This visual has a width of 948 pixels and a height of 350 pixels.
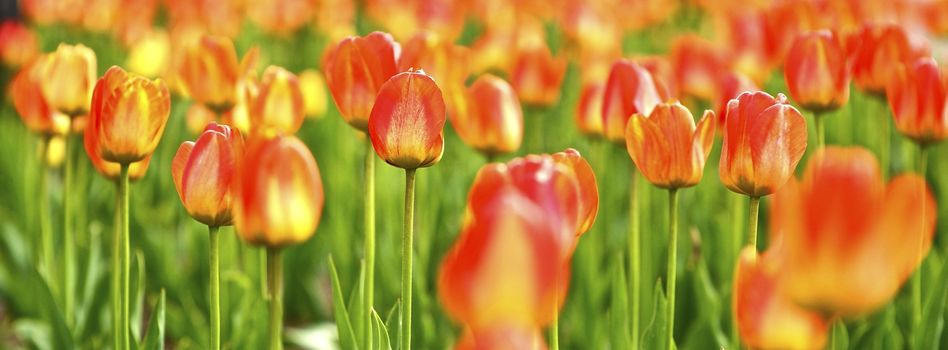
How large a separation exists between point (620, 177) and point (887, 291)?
265 centimetres

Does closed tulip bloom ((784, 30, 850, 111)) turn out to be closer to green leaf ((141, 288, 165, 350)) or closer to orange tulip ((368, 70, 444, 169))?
orange tulip ((368, 70, 444, 169))

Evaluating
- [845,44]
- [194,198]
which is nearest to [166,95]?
[194,198]

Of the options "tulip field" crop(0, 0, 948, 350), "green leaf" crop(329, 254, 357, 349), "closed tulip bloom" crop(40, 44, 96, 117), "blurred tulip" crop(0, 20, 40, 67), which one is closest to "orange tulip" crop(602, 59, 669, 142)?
"tulip field" crop(0, 0, 948, 350)

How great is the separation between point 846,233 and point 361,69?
0.95 meters

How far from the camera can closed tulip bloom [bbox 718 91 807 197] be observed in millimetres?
1327

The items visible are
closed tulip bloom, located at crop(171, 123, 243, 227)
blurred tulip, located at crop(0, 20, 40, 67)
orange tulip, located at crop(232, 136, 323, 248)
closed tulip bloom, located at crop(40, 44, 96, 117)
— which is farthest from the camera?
blurred tulip, located at crop(0, 20, 40, 67)

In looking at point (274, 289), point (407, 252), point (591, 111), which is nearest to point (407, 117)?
point (407, 252)

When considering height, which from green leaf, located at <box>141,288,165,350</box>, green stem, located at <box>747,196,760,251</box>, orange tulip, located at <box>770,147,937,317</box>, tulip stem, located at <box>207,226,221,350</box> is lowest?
green leaf, located at <box>141,288,165,350</box>

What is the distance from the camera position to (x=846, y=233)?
828mm

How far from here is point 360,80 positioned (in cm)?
162

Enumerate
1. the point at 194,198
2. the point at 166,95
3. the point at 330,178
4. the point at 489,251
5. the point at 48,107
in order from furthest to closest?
the point at 330,178 → the point at 48,107 → the point at 166,95 → the point at 194,198 → the point at 489,251

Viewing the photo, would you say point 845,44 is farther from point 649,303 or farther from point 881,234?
point 881,234

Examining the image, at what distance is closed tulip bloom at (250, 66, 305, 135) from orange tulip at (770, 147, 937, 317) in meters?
1.23

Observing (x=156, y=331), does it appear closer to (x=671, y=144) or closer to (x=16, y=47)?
(x=671, y=144)
